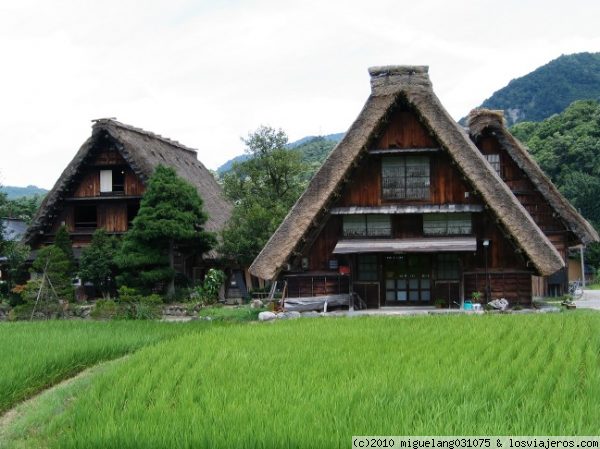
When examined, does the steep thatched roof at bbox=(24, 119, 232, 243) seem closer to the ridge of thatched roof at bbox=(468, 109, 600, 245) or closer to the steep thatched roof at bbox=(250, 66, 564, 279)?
the steep thatched roof at bbox=(250, 66, 564, 279)

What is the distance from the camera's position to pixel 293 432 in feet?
18.6

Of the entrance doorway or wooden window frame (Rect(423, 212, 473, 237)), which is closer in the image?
wooden window frame (Rect(423, 212, 473, 237))

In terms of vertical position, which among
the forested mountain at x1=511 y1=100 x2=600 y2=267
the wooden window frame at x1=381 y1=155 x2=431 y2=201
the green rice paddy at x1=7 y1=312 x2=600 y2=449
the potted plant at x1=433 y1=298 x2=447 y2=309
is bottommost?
the green rice paddy at x1=7 y1=312 x2=600 y2=449

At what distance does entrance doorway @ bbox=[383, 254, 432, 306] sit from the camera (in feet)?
65.4

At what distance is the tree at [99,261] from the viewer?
77.8 ft

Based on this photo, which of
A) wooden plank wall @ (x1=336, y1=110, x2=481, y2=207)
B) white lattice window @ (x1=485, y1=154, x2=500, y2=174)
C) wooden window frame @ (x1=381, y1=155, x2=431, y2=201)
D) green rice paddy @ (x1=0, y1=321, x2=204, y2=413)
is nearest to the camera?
green rice paddy @ (x1=0, y1=321, x2=204, y2=413)

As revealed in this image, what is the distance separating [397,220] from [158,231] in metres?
7.22

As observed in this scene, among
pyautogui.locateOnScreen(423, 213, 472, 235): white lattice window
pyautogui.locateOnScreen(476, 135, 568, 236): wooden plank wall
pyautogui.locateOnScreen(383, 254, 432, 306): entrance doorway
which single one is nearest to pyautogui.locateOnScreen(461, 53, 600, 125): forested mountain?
pyautogui.locateOnScreen(476, 135, 568, 236): wooden plank wall

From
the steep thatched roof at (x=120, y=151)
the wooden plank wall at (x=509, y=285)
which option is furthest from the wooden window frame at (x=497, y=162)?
the steep thatched roof at (x=120, y=151)

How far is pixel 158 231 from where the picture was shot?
71.0 ft

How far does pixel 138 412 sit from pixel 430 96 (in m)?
14.9

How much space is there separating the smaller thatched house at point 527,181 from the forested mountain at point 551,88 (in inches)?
2303

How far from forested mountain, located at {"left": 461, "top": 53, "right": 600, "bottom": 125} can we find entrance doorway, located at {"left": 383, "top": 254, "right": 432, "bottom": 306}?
63.6 metres

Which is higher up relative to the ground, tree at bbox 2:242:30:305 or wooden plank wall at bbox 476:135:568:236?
wooden plank wall at bbox 476:135:568:236
